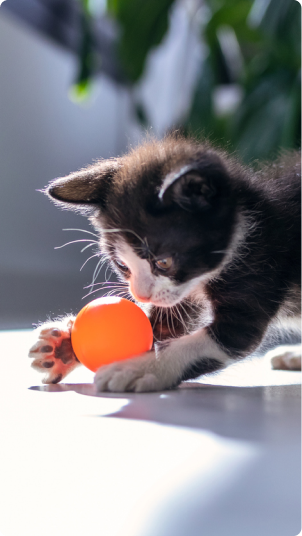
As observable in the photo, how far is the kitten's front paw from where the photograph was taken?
127 centimetres

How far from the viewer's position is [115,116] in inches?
200

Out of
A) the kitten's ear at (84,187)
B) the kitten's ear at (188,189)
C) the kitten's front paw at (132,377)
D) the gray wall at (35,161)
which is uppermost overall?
the gray wall at (35,161)

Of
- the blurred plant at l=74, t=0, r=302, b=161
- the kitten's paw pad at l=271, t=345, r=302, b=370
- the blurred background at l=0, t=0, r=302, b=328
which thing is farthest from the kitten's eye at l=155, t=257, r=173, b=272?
the blurred plant at l=74, t=0, r=302, b=161

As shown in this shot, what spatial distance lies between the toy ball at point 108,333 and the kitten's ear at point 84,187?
0.99 ft

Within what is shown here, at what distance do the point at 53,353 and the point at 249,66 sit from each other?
2.64m

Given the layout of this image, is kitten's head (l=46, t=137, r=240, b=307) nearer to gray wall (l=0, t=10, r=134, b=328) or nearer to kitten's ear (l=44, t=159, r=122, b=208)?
kitten's ear (l=44, t=159, r=122, b=208)

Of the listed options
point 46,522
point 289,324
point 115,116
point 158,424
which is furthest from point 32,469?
point 115,116

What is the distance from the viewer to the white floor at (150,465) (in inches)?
24.9

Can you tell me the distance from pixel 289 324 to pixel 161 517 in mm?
1069

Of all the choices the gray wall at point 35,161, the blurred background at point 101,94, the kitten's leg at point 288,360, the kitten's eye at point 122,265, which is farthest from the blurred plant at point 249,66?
the kitten's eye at point 122,265

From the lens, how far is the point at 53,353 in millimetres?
1399

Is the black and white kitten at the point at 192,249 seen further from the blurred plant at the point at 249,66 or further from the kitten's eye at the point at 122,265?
the blurred plant at the point at 249,66

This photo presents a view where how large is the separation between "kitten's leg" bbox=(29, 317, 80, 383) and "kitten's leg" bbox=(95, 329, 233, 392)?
0.55 ft

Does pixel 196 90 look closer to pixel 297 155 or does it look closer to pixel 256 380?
pixel 297 155
